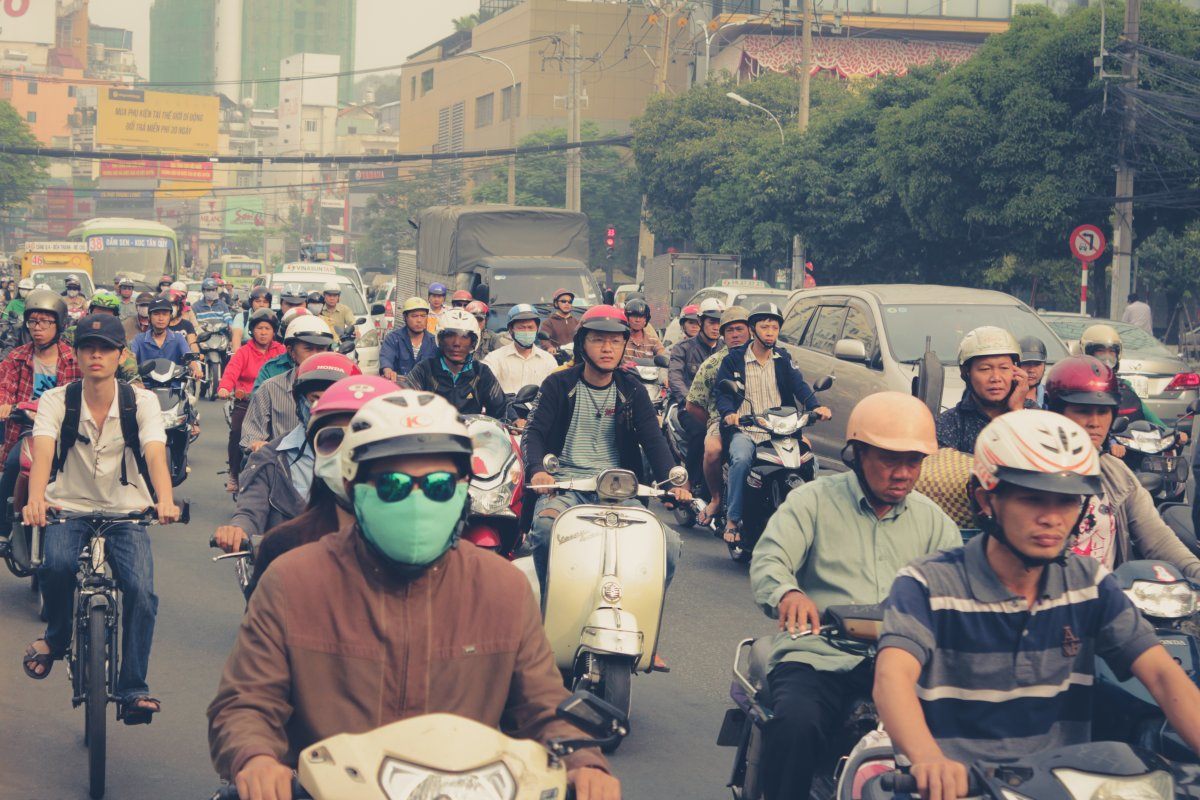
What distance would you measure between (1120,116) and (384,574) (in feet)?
78.0

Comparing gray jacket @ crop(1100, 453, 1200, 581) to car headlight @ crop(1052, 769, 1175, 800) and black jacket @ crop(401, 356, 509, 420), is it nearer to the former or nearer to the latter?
car headlight @ crop(1052, 769, 1175, 800)

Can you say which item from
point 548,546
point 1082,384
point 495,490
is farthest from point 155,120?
point 1082,384

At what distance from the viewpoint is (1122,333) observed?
1834 centimetres

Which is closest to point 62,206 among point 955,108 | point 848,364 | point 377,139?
point 377,139

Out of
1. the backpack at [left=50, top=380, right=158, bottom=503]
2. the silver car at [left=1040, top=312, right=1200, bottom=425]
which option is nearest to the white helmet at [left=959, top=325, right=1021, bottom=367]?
the backpack at [left=50, top=380, right=158, bottom=503]

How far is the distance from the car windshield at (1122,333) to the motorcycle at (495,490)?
11.0m

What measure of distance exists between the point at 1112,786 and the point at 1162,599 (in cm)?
159

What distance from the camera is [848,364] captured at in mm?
14328

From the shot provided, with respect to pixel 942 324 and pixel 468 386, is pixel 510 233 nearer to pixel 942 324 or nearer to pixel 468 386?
pixel 942 324

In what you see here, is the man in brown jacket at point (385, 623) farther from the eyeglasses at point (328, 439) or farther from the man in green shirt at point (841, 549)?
the eyeglasses at point (328, 439)

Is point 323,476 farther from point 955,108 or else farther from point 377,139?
point 377,139

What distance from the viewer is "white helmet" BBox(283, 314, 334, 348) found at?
8.71m

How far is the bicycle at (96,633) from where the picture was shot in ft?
19.4

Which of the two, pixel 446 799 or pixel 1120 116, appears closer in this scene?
pixel 446 799
